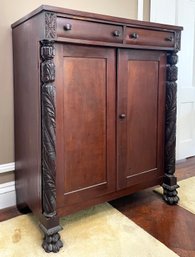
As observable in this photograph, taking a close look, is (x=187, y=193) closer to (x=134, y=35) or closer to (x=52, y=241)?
(x=52, y=241)

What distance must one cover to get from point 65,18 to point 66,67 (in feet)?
0.87

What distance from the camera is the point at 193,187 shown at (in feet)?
8.18

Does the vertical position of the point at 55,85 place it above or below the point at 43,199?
above

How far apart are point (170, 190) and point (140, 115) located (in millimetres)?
661

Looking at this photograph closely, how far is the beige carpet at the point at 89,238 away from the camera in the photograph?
159 centimetres

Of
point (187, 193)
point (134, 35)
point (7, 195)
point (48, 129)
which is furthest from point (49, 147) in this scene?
point (187, 193)

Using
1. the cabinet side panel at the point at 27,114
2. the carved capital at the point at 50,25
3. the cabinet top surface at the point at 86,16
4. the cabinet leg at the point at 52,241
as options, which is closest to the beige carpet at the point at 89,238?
the cabinet leg at the point at 52,241

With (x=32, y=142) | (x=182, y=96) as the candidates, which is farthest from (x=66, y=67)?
(x=182, y=96)

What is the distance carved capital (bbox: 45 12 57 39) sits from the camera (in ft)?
4.90

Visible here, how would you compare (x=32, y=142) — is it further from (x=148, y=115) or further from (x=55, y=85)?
(x=148, y=115)

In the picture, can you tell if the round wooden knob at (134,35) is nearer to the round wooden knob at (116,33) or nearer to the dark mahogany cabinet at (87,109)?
the dark mahogany cabinet at (87,109)

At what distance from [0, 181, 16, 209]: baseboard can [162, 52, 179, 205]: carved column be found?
3.88ft

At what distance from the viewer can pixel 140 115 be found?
1994 mm

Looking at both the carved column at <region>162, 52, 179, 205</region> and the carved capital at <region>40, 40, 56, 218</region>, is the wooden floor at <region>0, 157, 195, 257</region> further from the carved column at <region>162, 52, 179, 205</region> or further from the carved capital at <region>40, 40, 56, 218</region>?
the carved capital at <region>40, 40, 56, 218</region>
